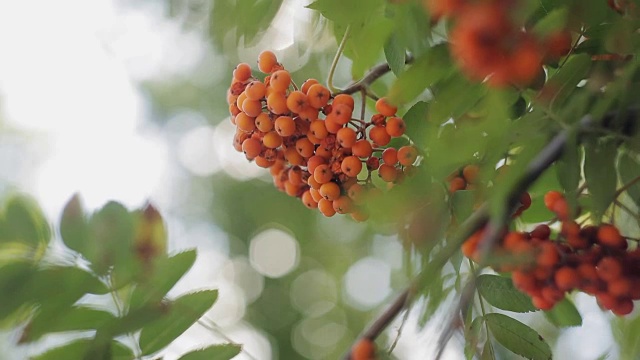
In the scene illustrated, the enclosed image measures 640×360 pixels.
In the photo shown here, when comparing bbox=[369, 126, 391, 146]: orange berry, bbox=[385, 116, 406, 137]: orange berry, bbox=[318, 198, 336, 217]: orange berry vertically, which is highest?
bbox=[385, 116, 406, 137]: orange berry

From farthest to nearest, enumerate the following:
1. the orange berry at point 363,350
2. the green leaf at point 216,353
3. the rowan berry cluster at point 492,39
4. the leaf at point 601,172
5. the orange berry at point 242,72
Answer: the orange berry at point 242,72 < the green leaf at point 216,353 < the leaf at point 601,172 < the orange berry at point 363,350 < the rowan berry cluster at point 492,39

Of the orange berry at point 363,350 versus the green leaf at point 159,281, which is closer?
the orange berry at point 363,350

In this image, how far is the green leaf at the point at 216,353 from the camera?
608 millimetres

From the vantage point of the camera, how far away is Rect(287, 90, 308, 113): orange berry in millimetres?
629

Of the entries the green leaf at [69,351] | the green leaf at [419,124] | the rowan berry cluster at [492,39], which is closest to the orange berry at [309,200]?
the green leaf at [419,124]

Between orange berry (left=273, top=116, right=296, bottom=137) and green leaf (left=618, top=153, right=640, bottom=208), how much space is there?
0.97 ft

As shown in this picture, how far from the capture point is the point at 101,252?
22.5 inches

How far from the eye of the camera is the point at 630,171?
1.96 ft

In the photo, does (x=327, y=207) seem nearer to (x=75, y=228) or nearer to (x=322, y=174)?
(x=322, y=174)

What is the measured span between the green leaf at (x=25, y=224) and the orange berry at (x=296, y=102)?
0.81 feet

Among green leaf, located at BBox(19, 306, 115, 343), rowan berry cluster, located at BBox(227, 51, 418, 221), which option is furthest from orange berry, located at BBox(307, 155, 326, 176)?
green leaf, located at BBox(19, 306, 115, 343)

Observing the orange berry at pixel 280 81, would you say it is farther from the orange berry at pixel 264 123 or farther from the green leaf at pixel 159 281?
the green leaf at pixel 159 281

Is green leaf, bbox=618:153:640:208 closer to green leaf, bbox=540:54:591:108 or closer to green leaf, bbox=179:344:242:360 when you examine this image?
green leaf, bbox=540:54:591:108

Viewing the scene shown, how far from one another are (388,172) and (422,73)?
0.46 feet
